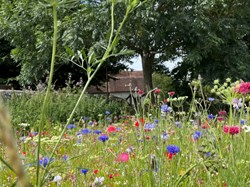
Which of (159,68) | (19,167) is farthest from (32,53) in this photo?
(19,167)

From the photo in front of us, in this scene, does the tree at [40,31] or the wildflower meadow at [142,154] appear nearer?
the wildflower meadow at [142,154]

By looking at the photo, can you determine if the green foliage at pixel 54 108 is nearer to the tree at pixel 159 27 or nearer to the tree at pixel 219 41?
the tree at pixel 159 27

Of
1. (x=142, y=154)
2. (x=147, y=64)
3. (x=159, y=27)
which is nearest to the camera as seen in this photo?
(x=142, y=154)

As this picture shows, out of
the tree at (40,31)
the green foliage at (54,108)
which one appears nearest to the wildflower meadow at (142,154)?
the green foliage at (54,108)

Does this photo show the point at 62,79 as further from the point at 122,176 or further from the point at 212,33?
the point at 122,176

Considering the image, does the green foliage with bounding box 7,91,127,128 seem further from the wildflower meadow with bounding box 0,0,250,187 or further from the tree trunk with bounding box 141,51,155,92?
the tree trunk with bounding box 141,51,155,92

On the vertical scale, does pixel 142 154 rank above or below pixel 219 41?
below

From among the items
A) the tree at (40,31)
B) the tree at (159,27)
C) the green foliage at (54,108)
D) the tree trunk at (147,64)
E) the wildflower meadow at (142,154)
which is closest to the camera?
the wildflower meadow at (142,154)

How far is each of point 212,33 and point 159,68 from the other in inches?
191

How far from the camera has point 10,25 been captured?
14.5 metres

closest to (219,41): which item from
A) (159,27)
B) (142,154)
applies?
(159,27)

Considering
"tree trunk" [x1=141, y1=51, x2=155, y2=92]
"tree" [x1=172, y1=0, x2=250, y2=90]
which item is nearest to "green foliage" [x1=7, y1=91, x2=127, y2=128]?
"tree" [x1=172, y1=0, x2=250, y2=90]

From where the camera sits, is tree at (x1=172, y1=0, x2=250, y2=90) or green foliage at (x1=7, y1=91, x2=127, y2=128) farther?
tree at (x1=172, y1=0, x2=250, y2=90)

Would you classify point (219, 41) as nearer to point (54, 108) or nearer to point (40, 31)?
point (40, 31)
